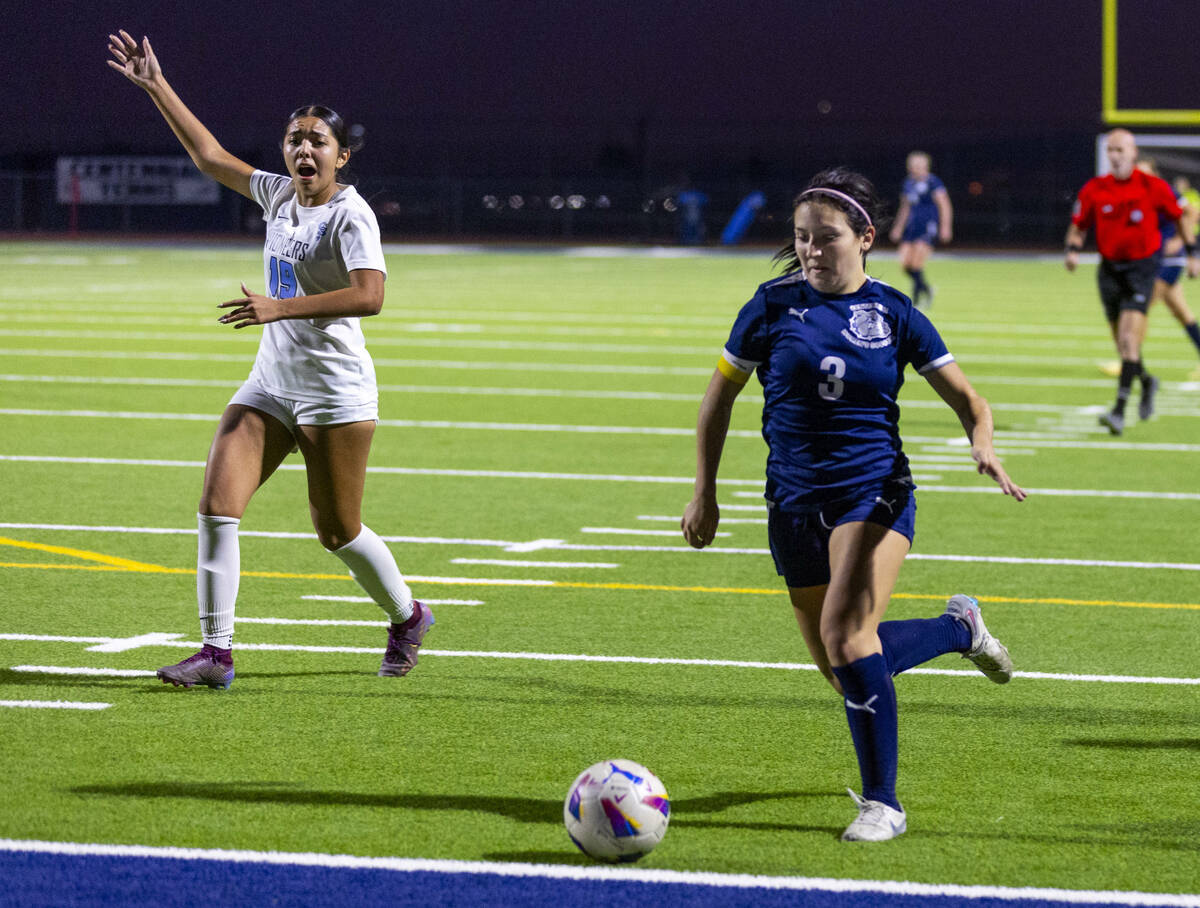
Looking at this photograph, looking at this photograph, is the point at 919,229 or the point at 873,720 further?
the point at 919,229

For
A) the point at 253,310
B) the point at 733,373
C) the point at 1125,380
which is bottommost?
the point at 1125,380

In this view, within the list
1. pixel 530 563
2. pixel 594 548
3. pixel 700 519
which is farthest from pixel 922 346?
pixel 594 548

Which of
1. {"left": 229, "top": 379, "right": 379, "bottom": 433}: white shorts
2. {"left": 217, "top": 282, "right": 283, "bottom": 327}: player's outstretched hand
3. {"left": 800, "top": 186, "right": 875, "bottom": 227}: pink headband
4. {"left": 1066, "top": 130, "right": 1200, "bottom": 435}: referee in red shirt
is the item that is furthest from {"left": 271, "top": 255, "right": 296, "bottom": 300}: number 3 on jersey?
{"left": 1066, "top": 130, "right": 1200, "bottom": 435}: referee in red shirt

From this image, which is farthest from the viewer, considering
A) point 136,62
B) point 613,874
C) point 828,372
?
point 136,62

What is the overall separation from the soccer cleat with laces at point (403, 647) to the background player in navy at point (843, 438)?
1.94m

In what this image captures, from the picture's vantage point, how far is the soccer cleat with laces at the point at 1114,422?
14.2 metres

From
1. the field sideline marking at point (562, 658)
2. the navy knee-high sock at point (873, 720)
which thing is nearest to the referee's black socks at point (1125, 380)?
the field sideline marking at point (562, 658)

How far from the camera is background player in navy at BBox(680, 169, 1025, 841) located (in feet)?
16.0

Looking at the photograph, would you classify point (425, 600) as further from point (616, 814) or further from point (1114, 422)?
point (1114, 422)

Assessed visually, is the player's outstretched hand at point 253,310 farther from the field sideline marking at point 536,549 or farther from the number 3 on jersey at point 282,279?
the field sideline marking at point 536,549

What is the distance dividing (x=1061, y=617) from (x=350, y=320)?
330 cm

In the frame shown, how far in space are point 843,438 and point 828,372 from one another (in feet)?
0.61

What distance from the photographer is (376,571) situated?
264 inches

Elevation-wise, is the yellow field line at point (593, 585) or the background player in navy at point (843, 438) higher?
the background player in navy at point (843, 438)
